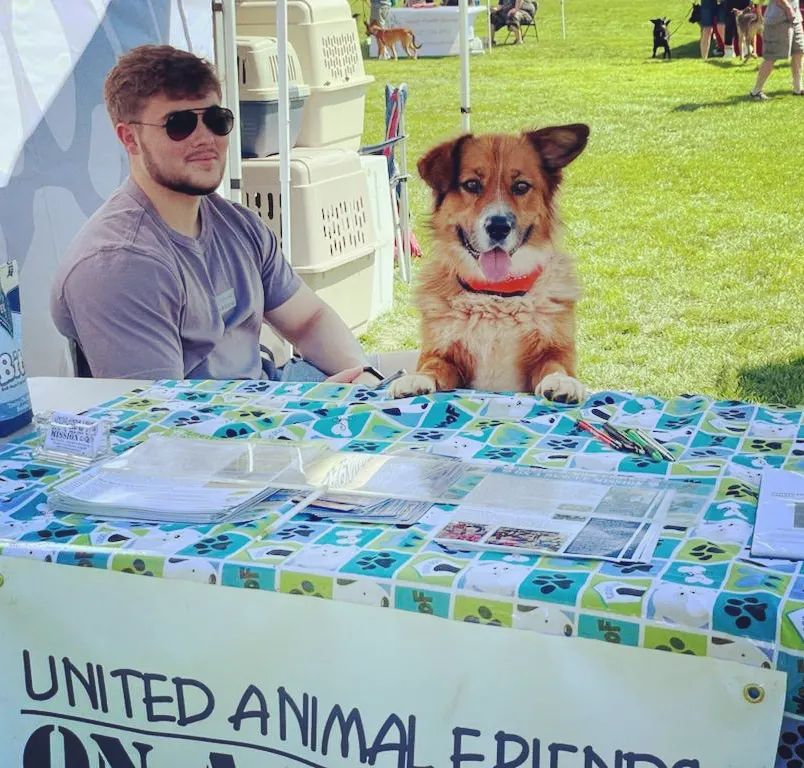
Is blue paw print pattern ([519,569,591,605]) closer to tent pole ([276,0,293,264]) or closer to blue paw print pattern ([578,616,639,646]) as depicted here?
blue paw print pattern ([578,616,639,646])

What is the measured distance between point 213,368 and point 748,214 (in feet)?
19.6

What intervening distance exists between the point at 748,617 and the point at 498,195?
867 millimetres

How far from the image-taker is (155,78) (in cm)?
252

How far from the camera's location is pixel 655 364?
189 inches

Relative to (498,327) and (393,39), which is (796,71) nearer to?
(393,39)

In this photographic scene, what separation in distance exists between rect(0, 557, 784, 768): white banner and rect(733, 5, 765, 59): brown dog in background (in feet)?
49.0

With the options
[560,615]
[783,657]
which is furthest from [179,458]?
[783,657]

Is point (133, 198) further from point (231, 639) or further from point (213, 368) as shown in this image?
point (231, 639)

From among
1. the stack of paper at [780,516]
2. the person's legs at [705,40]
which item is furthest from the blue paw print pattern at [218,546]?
the person's legs at [705,40]

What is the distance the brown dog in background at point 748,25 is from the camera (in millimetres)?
14852

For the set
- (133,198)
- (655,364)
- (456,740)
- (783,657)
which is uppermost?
(133,198)

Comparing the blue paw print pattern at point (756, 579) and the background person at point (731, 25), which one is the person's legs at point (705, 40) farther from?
the blue paw print pattern at point (756, 579)

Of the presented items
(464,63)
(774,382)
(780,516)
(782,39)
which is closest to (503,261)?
(780,516)

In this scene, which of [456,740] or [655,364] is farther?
[655,364]
